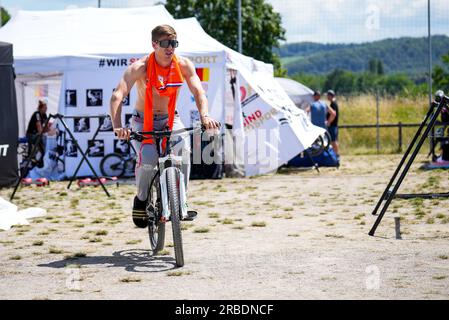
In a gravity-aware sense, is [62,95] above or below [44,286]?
above

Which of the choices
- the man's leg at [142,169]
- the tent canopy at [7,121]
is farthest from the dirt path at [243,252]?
the tent canopy at [7,121]

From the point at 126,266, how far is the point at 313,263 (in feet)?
5.47

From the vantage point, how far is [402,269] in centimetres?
698

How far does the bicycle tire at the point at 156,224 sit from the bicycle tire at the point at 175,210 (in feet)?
1.21

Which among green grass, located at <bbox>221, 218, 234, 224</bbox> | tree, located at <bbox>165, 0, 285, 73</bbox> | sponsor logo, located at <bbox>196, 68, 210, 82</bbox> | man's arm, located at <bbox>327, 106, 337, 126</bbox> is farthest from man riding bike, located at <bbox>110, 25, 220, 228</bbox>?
tree, located at <bbox>165, 0, 285, 73</bbox>

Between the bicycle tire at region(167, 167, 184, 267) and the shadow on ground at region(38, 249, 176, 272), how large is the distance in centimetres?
16

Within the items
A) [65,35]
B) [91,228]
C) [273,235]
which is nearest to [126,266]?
[273,235]

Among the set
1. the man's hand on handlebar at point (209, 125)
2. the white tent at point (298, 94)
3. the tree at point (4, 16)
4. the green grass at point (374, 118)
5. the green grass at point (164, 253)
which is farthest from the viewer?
the tree at point (4, 16)

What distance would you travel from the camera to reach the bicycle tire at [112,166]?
18625mm

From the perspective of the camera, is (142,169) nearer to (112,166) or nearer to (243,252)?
(243,252)

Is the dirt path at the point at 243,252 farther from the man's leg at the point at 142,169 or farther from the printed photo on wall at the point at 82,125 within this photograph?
the printed photo on wall at the point at 82,125

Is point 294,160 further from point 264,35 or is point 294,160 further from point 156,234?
point 264,35

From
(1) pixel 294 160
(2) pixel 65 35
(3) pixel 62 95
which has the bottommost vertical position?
(1) pixel 294 160

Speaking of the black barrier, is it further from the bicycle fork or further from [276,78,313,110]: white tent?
[276,78,313,110]: white tent
